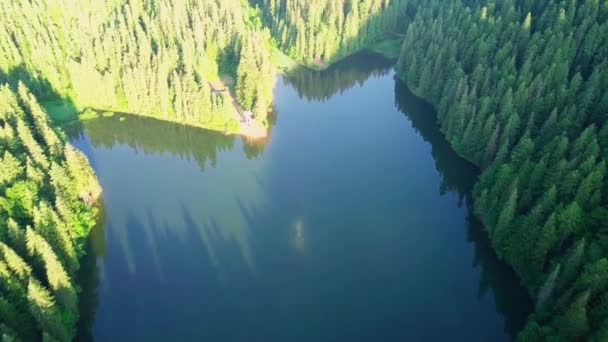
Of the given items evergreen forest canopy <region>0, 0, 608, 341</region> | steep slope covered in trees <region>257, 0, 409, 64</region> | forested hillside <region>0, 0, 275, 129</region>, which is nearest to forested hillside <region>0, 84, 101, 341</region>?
evergreen forest canopy <region>0, 0, 608, 341</region>

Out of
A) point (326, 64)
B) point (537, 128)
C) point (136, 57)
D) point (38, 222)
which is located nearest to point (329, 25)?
point (326, 64)

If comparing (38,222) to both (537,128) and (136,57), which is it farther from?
(537,128)

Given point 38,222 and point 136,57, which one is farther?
point 136,57

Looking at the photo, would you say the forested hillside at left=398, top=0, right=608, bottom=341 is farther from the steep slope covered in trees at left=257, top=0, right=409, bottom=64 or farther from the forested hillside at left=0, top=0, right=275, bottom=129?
the forested hillside at left=0, top=0, right=275, bottom=129

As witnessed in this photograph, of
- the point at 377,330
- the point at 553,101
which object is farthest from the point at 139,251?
the point at 553,101

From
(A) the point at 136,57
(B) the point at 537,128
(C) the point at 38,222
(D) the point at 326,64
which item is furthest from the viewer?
(D) the point at 326,64

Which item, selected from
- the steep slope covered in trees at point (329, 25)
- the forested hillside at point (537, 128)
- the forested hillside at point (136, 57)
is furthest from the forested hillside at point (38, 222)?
the steep slope covered in trees at point (329, 25)
